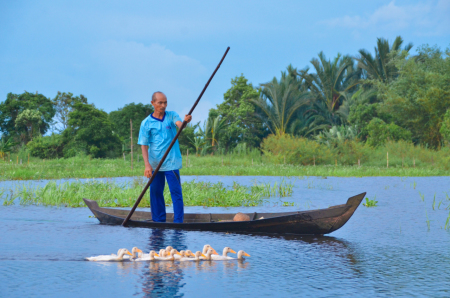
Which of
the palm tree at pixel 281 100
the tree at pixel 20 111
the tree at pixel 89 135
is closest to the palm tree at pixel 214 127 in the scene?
the palm tree at pixel 281 100

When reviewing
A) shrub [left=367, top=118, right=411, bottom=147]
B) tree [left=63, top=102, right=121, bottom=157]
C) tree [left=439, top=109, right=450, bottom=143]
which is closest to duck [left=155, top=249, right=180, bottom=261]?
tree [left=439, top=109, right=450, bottom=143]

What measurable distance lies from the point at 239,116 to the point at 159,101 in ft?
88.3

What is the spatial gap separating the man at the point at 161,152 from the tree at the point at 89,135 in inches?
985

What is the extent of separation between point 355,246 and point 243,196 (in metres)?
5.43

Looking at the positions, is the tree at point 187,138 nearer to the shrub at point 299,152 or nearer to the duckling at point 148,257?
the shrub at point 299,152

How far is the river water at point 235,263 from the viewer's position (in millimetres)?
3934

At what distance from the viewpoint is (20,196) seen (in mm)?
11281

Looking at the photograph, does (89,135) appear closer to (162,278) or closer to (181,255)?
(181,255)

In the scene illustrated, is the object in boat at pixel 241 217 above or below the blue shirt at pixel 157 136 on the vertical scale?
below

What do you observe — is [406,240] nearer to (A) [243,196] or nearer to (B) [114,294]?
(B) [114,294]

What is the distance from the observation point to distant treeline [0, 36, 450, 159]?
28984 mm

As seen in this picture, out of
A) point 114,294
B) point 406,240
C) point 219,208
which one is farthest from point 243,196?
point 114,294

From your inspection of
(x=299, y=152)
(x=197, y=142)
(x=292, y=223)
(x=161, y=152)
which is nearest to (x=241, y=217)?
(x=292, y=223)

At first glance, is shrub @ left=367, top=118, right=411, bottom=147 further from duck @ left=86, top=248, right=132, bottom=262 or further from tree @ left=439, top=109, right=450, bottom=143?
duck @ left=86, top=248, right=132, bottom=262
